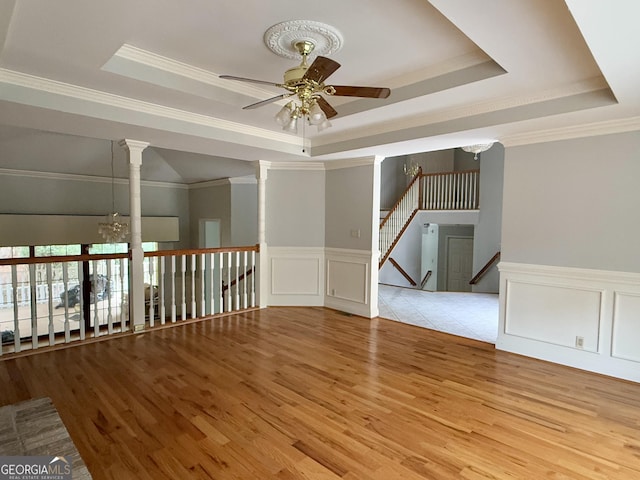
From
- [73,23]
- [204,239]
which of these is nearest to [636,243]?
[73,23]

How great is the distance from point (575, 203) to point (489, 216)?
16.6ft

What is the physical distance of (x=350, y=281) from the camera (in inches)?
215

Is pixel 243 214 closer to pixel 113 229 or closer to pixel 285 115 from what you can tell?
pixel 113 229

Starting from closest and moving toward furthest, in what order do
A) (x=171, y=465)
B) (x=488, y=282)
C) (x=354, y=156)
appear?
(x=171, y=465), (x=354, y=156), (x=488, y=282)

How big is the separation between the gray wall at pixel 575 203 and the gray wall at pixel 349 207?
1873 mm

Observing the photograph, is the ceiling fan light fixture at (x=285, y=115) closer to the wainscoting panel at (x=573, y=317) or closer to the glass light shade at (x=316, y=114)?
the glass light shade at (x=316, y=114)

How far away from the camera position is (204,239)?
8578 mm

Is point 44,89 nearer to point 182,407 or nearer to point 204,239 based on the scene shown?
point 182,407

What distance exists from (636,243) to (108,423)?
4453 mm

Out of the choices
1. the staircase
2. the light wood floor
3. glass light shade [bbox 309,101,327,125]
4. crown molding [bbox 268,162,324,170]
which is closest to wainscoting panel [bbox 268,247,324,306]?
crown molding [bbox 268,162,324,170]

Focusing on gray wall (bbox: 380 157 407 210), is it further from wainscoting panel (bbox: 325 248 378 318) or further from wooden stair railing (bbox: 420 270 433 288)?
wainscoting panel (bbox: 325 248 378 318)

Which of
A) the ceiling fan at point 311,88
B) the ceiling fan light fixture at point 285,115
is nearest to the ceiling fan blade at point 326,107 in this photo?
the ceiling fan at point 311,88

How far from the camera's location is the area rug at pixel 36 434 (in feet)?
6.73

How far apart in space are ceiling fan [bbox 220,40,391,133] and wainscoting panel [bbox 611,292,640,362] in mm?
2922
